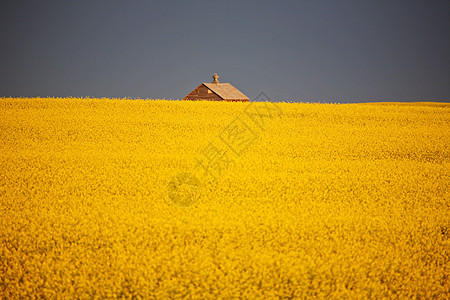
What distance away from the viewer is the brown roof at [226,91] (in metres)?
33.4

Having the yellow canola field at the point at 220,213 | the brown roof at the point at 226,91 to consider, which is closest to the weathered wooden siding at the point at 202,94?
the brown roof at the point at 226,91

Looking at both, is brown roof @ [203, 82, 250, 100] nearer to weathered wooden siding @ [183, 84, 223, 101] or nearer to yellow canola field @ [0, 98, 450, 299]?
weathered wooden siding @ [183, 84, 223, 101]

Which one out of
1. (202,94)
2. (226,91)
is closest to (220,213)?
(202,94)

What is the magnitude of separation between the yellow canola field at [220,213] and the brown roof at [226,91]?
1903cm

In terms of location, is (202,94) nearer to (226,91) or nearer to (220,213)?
(226,91)

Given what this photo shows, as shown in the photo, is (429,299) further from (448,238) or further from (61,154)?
(61,154)

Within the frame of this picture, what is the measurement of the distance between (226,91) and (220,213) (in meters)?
29.7

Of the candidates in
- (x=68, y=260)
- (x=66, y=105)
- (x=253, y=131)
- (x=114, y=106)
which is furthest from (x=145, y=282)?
(x=66, y=105)

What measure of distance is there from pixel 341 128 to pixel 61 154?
41.7 feet

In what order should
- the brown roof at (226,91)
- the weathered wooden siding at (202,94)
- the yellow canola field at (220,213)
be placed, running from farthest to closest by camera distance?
the brown roof at (226,91)
the weathered wooden siding at (202,94)
the yellow canola field at (220,213)

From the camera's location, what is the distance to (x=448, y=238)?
6.40 metres

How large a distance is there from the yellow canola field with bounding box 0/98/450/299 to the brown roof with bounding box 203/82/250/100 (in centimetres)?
1903

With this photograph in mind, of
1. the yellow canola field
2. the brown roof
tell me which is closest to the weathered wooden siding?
the brown roof

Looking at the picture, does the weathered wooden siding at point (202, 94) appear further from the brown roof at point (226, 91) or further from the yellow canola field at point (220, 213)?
the yellow canola field at point (220, 213)
